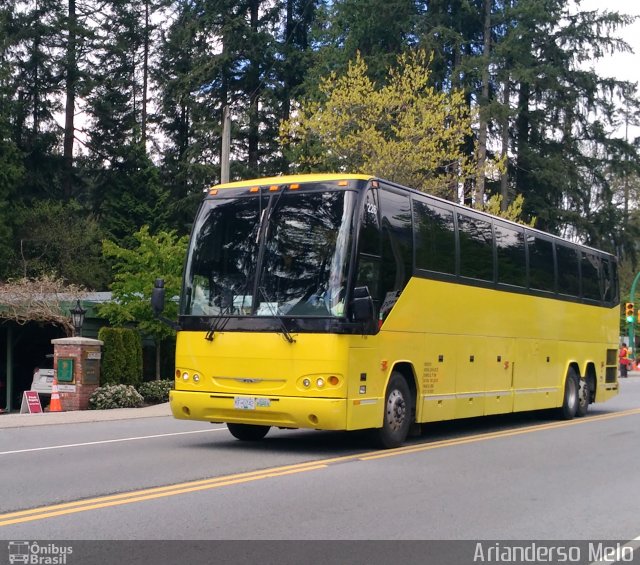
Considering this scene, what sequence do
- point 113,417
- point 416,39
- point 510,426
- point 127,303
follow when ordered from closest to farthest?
point 510,426
point 113,417
point 127,303
point 416,39

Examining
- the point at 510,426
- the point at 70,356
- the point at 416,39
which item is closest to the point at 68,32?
the point at 416,39

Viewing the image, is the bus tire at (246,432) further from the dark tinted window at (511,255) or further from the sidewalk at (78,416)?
the dark tinted window at (511,255)

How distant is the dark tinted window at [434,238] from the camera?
13.4 metres

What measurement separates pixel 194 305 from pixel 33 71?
37.6m

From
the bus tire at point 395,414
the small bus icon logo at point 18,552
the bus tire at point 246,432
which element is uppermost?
the bus tire at point 395,414

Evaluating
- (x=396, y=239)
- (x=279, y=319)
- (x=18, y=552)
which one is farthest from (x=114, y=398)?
(x=18, y=552)

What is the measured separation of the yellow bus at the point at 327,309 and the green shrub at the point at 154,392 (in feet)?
36.4

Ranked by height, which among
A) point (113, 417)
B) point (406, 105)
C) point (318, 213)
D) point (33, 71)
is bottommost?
point (113, 417)

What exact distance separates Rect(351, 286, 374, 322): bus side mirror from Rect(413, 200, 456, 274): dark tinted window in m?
2.04

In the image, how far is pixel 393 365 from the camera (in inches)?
495

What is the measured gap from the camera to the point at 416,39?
4338 centimetres

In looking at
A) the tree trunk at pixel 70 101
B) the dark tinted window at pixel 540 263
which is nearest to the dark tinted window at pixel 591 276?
the dark tinted window at pixel 540 263

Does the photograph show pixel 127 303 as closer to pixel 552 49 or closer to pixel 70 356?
pixel 70 356

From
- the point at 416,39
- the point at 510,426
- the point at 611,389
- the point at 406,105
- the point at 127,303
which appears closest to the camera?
the point at 510,426
